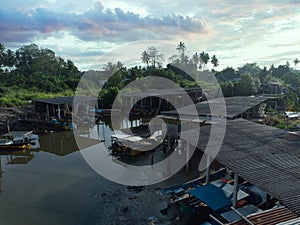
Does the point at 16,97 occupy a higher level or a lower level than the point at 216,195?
higher

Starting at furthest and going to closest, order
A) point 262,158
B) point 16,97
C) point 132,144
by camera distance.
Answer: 1. point 16,97
2. point 132,144
3. point 262,158

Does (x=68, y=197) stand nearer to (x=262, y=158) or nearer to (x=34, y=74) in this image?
(x=262, y=158)

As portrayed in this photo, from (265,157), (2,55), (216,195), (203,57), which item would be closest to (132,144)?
(216,195)

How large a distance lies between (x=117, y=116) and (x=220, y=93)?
60.7ft

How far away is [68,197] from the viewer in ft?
36.2

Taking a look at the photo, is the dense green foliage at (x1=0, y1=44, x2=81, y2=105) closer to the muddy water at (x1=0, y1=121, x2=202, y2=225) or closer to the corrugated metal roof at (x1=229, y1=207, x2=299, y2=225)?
the muddy water at (x1=0, y1=121, x2=202, y2=225)

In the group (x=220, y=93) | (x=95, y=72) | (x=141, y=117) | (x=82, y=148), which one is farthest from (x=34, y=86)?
(x=220, y=93)

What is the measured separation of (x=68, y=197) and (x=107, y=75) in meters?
41.5

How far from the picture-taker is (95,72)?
50906 millimetres

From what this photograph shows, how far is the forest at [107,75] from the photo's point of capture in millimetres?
36719

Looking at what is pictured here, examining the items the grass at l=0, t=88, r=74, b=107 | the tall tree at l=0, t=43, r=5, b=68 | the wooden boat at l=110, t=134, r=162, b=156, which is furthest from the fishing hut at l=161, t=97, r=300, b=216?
the tall tree at l=0, t=43, r=5, b=68

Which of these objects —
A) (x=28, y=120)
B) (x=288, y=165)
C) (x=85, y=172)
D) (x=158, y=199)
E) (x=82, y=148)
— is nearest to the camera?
(x=288, y=165)

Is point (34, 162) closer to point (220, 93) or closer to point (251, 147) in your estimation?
point (251, 147)

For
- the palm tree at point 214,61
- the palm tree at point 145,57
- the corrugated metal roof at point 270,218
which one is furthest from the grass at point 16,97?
the palm tree at point 214,61
